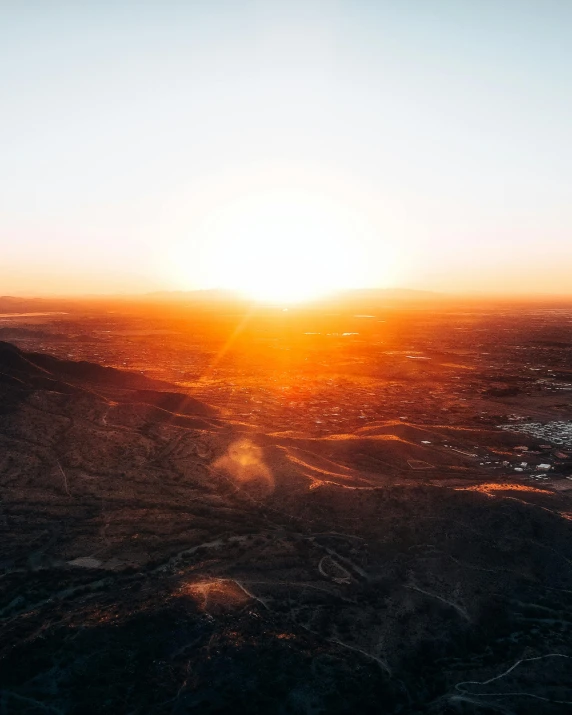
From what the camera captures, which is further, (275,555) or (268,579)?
(275,555)

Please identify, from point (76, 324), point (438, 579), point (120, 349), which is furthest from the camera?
point (76, 324)

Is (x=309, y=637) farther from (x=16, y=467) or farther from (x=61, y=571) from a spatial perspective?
(x=16, y=467)

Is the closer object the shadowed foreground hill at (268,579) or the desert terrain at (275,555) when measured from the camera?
the shadowed foreground hill at (268,579)

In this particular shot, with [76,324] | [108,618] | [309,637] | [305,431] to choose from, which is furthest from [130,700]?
[76,324]
